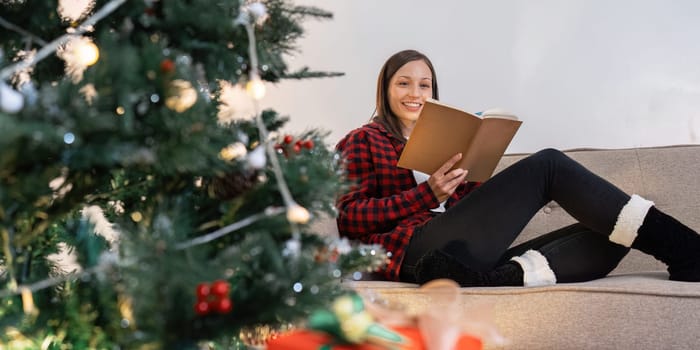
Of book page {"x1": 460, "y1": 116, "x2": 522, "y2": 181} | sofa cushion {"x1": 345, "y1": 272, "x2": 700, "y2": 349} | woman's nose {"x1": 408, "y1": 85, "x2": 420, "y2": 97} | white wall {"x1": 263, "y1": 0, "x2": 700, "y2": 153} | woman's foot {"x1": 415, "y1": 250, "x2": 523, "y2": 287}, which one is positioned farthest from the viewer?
white wall {"x1": 263, "y1": 0, "x2": 700, "y2": 153}

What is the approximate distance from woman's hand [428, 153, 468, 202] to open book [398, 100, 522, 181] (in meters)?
0.02

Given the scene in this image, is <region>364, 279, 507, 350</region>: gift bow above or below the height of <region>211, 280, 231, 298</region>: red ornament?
below

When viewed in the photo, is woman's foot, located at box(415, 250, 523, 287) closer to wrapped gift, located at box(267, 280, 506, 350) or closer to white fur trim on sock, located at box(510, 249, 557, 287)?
white fur trim on sock, located at box(510, 249, 557, 287)

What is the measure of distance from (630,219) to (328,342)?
950 mm

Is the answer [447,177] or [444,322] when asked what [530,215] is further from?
[444,322]

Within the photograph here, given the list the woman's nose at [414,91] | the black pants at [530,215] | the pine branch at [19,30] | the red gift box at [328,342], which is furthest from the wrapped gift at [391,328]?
the woman's nose at [414,91]

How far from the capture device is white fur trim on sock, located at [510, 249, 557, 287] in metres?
1.34

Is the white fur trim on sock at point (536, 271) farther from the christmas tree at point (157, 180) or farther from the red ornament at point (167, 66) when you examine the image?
the red ornament at point (167, 66)

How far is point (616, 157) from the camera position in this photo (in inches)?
69.5

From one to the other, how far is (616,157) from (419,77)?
2.00 ft

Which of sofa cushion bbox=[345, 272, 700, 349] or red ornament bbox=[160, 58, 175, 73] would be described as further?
sofa cushion bbox=[345, 272, 700, 349]

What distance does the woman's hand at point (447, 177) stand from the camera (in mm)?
1462

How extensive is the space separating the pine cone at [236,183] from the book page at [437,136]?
684 mm

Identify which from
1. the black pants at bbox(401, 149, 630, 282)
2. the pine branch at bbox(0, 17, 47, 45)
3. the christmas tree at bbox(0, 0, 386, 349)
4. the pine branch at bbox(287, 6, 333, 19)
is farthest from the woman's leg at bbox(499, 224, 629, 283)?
the pine branch at bbox(0, 17, 47, 45)
